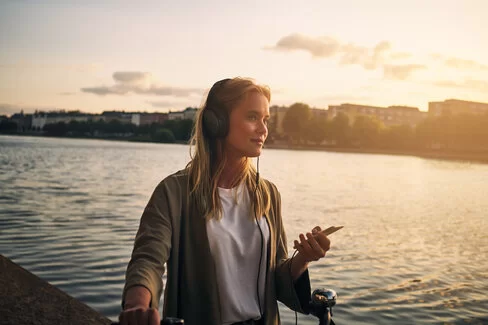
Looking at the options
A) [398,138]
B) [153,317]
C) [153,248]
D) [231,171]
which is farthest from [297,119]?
[153,317]

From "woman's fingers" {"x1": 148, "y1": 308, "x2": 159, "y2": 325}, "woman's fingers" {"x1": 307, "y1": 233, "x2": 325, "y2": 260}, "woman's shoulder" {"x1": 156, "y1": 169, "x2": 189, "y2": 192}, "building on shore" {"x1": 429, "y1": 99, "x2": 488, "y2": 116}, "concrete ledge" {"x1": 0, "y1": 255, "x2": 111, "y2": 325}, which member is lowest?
"concrete ledge" {"x1": 0, "y1": 255, "x2": 111, "y2": 325}

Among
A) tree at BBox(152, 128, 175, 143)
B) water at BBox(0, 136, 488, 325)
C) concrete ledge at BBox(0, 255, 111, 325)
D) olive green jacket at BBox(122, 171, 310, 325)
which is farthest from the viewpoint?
tree at BBox(152, 128, 175, 143)

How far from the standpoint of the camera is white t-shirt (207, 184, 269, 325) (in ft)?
7.28

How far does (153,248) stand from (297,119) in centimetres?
13461

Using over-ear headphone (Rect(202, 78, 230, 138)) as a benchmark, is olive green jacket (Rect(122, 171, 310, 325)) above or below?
below

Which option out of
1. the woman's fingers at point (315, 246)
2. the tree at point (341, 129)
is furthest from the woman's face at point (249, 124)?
the tree at point (341, 129)

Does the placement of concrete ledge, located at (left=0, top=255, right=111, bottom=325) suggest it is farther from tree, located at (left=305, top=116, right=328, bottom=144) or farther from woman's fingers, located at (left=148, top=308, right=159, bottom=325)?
tree, located at (left=305, top=116, right=328, bottom=144)

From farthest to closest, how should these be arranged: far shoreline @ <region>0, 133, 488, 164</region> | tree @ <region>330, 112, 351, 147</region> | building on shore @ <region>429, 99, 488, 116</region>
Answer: building on shore @ <region>429, 99, 488, 116</region>
tree @ <region>330, 112, 351, 147</region>
far shoreline @ <region>0, 133, 488, 164</region>

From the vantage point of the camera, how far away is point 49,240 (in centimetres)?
1123

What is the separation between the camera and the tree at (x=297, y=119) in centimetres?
13562

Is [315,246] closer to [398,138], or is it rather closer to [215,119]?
[215,119]

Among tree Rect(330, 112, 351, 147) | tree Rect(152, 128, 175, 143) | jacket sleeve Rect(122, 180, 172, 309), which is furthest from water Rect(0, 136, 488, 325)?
tree Rect(152, 128, 175, 143)

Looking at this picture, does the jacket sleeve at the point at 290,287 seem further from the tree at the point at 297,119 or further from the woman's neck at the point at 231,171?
the tree at the point at 297,119

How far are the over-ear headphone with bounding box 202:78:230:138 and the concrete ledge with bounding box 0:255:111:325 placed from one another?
2123mm
